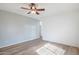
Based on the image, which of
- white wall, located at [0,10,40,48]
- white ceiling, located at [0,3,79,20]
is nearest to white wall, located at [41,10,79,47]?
white ceiling, located at [0,3,79,20]

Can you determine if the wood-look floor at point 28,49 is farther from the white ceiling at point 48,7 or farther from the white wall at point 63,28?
the white ceiling at point 48,7

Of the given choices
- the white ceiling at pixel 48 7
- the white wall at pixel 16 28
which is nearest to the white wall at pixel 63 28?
the white ceiling at pixel 48 7

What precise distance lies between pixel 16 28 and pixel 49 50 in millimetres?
719

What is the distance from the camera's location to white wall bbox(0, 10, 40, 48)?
1.47 m

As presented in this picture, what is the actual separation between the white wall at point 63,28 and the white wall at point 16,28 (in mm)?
191

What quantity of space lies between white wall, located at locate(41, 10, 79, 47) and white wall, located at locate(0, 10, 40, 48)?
191 mm

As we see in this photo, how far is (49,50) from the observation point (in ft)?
5.08

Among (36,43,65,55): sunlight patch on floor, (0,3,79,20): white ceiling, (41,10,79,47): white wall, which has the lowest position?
(36,43,65,55): sunlight patch on floor

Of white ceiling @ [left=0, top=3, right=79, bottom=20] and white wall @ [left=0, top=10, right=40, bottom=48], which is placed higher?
white ceiling @ [left=0, top=3, right=79, bottom=20]

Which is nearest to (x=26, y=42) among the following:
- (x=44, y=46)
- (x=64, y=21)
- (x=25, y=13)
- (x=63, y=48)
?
(x=44, y=46)

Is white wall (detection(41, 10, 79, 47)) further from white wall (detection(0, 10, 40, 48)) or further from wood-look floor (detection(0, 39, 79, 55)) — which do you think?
white wall (detection(0, 10, 40, 48))

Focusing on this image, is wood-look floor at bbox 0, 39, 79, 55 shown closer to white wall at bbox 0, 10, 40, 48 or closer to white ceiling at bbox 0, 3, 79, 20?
white wall at bbox 0, 10, 40, 48

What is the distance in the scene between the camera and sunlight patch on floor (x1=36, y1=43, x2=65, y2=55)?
1521mm
